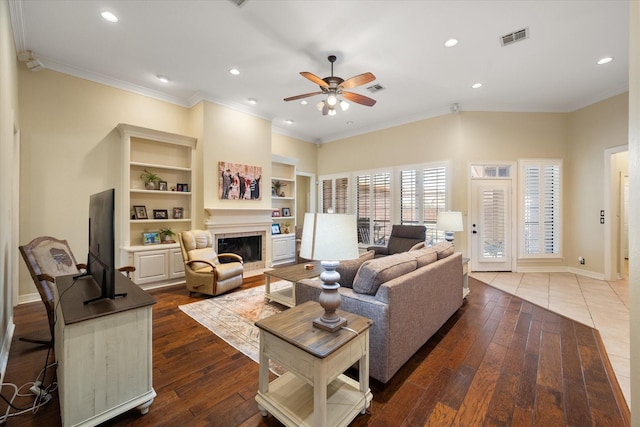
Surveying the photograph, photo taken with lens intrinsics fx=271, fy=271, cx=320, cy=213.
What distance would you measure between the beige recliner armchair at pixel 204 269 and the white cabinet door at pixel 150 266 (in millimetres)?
539

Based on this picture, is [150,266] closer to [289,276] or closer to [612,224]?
[289,276]

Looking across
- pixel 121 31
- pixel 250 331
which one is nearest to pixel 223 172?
pixel 121 31

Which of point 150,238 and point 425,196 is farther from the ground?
point 425,196

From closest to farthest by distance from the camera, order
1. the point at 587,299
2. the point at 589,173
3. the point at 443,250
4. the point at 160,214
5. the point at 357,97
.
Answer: the point at 443,250
the point at 357,97
the point at 587,299
the point at 160,214
the point at 589,173

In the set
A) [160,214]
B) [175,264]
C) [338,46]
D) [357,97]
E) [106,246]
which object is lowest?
[175,264]

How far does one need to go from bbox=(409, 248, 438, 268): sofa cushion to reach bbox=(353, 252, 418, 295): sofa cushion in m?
0.37

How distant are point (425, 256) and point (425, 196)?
3409mm

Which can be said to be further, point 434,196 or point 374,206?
point 374,206

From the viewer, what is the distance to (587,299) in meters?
3.80

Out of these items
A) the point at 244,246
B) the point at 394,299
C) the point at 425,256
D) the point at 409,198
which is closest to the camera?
the point at 394,299

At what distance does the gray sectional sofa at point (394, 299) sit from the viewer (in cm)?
198

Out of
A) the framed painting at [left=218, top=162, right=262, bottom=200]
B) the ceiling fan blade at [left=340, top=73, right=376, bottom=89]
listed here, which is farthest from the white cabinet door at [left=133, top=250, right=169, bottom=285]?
the ceiling fan blade at [left=340, top=73, right=376, bottom=89]

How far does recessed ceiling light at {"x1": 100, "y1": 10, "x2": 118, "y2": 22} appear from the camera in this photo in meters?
2.84

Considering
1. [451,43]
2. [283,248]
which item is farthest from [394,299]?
[283,248]
